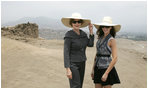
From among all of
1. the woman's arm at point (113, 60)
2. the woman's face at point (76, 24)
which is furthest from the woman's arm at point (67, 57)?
the woman's arm at point (113, 60)

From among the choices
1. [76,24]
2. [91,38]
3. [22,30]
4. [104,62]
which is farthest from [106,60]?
[22,30]

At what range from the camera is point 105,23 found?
306 cm

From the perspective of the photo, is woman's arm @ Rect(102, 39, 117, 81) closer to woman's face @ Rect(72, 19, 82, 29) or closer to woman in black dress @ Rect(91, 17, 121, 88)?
woman in black dress @ Rect(91, 17, 121, 88)

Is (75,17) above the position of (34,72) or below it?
above

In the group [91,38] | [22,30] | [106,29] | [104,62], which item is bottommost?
[22,30]

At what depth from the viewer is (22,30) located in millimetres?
19812

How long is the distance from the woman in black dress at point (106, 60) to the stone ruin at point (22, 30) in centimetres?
1489

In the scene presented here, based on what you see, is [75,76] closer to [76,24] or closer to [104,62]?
[104,62]

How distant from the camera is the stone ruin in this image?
1779cm

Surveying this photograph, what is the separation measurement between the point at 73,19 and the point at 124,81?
519 cm

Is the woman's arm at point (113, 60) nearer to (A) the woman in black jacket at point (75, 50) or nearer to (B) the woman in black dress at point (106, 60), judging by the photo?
(B) the woman in black dress at point (106, 60)

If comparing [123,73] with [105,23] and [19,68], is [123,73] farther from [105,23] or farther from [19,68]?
[105,23]

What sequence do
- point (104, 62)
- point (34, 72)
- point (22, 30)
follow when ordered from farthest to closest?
point (22, 30) → point (34, 72) → point (104, 62)

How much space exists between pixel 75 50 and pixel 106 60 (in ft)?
1.50
